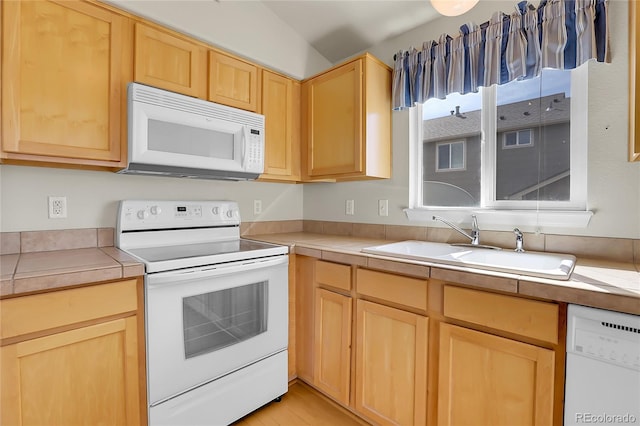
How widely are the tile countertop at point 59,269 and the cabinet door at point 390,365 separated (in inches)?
44.6

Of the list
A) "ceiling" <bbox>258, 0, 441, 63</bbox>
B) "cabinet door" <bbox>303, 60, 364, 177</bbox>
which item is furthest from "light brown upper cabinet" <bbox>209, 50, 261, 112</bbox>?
"ceiling" <bbox>258, 0, 441, 63</bbox>

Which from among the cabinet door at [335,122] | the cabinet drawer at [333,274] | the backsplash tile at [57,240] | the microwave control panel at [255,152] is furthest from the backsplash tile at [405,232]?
the backsplash tile at [57,240]

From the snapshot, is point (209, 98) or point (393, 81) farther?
point (393, 81)

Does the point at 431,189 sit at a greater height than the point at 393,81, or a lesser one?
lesser

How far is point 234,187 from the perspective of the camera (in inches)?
91.1

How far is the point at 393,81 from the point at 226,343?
1967 mm

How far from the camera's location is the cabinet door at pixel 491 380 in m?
1.07

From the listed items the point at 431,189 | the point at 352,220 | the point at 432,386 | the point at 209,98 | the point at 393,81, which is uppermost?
the point at 393,81

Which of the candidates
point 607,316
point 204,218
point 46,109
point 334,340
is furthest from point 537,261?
point 46,109

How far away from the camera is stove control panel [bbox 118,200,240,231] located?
5.73 feet

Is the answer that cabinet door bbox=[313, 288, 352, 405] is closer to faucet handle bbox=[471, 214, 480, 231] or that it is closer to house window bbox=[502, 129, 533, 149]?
faucet handle bbox=[471, 214, 480, 231]

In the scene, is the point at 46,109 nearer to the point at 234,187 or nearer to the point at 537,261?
the point at 234,187

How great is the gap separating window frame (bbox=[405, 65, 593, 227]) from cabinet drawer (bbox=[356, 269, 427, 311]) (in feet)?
2.29

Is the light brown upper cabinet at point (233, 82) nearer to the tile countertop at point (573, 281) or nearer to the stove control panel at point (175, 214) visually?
the stove control panel at point (175, 214)
